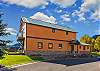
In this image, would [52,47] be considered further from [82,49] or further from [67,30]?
[82,49]

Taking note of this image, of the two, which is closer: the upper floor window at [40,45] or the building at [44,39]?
the building at [44,39]

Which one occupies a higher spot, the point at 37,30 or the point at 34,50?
the point at 37,30

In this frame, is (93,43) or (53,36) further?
(93,43)

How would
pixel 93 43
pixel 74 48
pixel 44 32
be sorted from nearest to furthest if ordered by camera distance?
pixel 44 32
pixel 74 48
pixel 93 43

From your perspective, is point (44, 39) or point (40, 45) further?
point (44, 39)

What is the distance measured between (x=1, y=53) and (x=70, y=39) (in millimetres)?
34900

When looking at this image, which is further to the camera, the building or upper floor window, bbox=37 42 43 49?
upper floor window, bbox=37 42 43 49

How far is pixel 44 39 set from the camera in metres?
40.7

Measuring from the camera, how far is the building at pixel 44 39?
123 feet

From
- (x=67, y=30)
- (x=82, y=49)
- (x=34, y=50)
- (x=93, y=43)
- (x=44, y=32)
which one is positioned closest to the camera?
(x=34, y=50)

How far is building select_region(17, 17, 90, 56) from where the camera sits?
37.6 metres

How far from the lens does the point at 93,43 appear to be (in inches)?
2795

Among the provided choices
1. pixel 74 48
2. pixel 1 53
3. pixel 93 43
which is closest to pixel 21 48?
pixel 74 48

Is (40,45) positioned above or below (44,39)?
below
